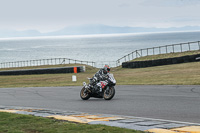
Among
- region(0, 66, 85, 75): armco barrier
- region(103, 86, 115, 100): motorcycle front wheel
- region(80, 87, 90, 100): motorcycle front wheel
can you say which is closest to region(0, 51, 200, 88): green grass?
region(103, 86, 115, 100): motorcycle front wheel

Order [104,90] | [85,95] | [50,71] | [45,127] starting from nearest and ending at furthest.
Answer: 1. [45,127]
2. [104,90]
3. [85,95]
4. [50,71]

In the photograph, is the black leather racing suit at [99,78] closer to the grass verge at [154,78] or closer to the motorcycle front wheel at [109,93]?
the motorcycle front wheel at [109,93]

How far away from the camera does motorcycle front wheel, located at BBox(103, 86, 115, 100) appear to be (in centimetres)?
1416

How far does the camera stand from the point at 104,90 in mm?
14422

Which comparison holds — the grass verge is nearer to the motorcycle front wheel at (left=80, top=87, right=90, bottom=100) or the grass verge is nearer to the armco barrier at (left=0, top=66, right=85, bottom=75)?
the motorcycle front wheel at (left=80, top=87, right=90, bottom=100)

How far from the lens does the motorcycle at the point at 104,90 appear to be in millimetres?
13883

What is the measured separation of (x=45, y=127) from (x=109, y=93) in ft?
22.1

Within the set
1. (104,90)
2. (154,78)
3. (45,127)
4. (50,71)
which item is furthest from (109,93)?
(50,71)

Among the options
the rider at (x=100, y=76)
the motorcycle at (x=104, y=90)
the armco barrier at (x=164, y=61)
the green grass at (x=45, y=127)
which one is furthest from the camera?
the armco barrier at (x=164, y=61)

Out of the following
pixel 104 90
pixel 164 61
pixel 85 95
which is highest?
pixel 164 61

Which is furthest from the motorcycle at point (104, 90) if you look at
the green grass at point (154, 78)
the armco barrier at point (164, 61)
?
the armco barrier at point (164, 61)

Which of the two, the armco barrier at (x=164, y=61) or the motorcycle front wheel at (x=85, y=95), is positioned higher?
the armco barrier at (x=164, y=61)

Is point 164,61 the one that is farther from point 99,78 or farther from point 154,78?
point 99,78

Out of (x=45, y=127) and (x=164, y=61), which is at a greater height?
(x=164, y=61)
